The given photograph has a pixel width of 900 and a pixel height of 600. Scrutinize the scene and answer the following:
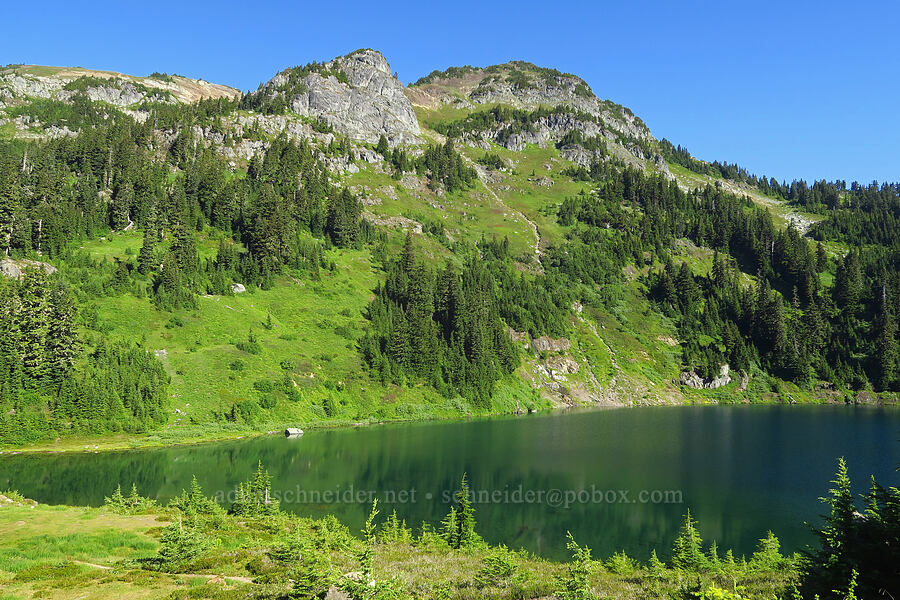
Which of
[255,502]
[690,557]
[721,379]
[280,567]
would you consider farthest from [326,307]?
[721,379]

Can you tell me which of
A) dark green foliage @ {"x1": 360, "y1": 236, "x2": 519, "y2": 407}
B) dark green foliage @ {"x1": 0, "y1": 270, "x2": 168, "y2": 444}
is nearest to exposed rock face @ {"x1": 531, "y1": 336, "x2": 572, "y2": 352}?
dark green foliage @ {"x1": 360, "y1": 236, "x2": 519, "y2": 407}

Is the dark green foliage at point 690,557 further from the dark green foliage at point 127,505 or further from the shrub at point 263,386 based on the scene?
the shrub at point 263,386

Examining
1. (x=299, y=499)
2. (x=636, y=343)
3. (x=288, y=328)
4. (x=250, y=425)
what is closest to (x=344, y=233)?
(x=288, y=328)

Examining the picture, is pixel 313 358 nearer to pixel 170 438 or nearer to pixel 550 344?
pixel 170 438

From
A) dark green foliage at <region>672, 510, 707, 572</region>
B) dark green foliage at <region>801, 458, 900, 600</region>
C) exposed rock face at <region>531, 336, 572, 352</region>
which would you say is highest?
exposed rock face at <region>531, 336, 572, 352</region>

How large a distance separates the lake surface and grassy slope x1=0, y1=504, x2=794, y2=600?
9.56 metres

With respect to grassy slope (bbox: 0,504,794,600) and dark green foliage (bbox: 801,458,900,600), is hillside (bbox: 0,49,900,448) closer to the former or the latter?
grassy slope (bbox: 0,504,794,600)

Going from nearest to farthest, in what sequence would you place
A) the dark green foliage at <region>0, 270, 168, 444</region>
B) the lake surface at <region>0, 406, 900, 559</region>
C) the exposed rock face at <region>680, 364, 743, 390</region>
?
the lake surface at <region>0, 406, 900, 559</region> → the dark green foliage at <region>0, 270, 168, 444</region> → the exposed rock face at <region>680, 364, 743, 390</region>

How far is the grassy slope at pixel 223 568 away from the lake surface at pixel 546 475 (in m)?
9.56

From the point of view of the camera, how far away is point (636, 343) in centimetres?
15062

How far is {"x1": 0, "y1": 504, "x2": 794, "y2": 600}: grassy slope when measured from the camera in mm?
17453

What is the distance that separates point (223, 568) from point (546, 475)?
133ft

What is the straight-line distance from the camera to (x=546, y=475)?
2160 inches

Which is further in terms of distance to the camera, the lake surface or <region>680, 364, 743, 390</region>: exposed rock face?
<region>680, 364, 743, 390</region>: exposed rock face
